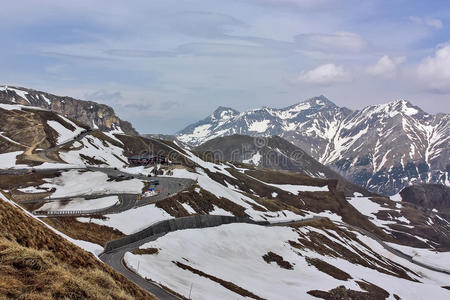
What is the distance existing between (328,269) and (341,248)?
30960 millimetres

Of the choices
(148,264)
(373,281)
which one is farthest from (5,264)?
(373,281)

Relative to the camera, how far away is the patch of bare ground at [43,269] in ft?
48.2

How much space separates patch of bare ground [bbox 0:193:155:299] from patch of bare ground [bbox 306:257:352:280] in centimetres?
5305

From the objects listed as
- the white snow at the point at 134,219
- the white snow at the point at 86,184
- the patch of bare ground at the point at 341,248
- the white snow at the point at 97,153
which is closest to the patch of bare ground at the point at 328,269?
the patch of bare ground at the point at 341,248

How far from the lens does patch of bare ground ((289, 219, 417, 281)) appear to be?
8850 centimetres

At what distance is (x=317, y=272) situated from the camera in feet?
219

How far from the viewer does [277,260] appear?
67.4 m

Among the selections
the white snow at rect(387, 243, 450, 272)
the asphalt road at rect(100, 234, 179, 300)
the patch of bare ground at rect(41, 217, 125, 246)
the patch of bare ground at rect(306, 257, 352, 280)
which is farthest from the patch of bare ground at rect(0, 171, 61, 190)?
the white snow at rect(387, 243, 450, 272)

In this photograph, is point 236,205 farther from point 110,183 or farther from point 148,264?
point 148,264

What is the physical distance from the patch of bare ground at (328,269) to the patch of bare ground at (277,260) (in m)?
6.68

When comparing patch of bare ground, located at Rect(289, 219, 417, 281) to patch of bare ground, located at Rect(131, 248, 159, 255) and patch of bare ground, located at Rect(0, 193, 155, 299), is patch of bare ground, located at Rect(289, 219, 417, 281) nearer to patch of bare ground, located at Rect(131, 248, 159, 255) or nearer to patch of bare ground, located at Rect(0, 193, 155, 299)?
patch of bare ground, located at Rect(131, 248, 159, 255)

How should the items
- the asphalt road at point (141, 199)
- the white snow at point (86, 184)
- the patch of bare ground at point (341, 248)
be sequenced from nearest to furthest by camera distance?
1. the asphalt road at point (141, 199)
2. the white snow at point (86, 184)
3. the patch of bare ground at point (341, 248)

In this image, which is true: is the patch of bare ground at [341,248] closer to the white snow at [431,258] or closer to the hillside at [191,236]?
the hillside at [191,236]

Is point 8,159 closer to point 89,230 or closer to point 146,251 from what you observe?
point 89,230
